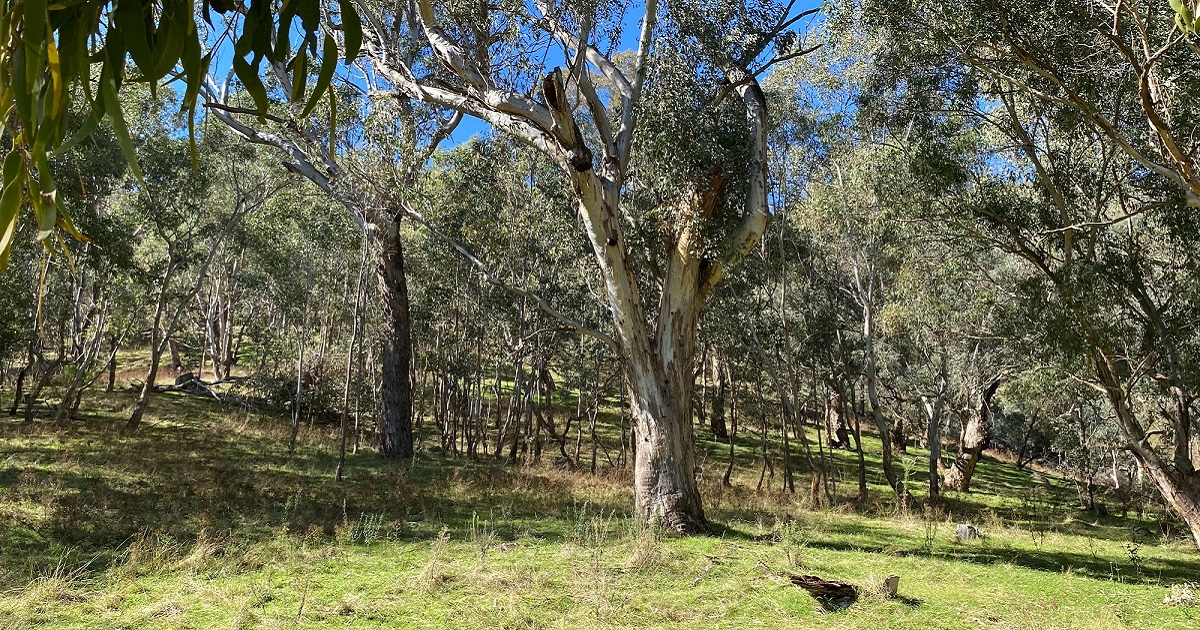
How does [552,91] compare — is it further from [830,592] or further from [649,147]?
[830,592]

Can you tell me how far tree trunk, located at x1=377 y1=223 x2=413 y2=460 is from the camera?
1416 centimetres

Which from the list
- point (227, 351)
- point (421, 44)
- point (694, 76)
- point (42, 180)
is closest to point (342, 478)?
point (421, 44)

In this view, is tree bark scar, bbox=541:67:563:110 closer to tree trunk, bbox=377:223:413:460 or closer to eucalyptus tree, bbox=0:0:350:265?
eucalyptus tree, bbox=0:0:350:265

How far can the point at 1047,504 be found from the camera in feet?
56.8

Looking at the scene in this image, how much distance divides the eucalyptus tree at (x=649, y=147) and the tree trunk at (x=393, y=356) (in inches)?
205

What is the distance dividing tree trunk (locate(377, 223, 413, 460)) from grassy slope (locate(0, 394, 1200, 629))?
1.14 meters

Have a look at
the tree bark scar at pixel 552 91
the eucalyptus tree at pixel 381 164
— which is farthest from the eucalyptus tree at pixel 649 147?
the eucalyptus tree at pixel 381 164

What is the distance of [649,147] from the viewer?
9289 mm

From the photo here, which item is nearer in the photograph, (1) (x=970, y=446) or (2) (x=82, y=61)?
(2) (x=82, y=61)

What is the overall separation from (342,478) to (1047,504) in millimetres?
15164

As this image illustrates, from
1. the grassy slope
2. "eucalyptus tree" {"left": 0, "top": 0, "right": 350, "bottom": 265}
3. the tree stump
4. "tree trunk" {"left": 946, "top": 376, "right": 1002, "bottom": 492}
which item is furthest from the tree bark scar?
"tree trunk" {"left": 946, "top": 376, "right": 1002, "bottom": 492}

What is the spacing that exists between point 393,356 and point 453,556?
24.3ft

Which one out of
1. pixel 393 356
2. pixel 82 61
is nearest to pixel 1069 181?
pixel 393 356

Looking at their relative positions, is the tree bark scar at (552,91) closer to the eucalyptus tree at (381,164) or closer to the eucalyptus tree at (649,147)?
the eucalyptus tree at (649,147)
